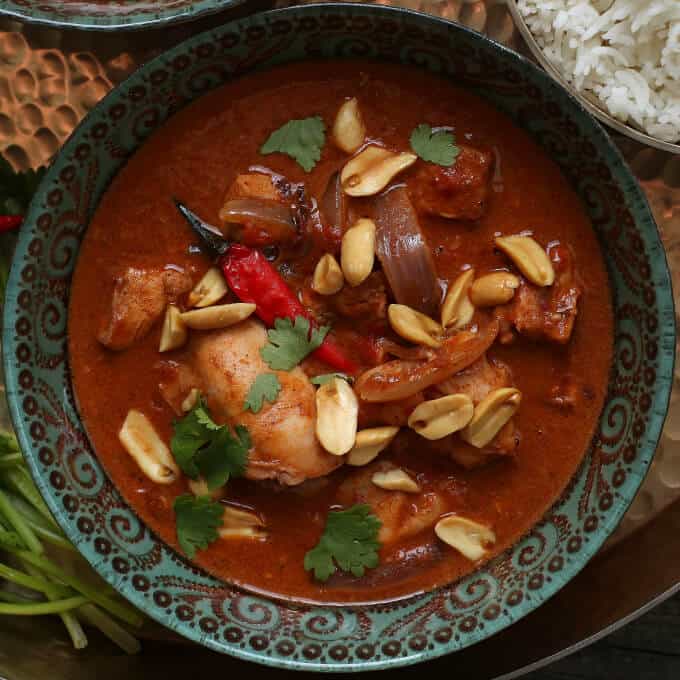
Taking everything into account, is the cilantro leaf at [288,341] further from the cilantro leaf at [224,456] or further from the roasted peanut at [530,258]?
the roasted peanut at [530,258]

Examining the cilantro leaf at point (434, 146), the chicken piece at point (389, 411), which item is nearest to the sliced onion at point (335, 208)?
the cilantro leaf at point (434, 146)

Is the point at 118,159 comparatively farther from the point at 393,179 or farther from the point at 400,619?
the point at 400,619

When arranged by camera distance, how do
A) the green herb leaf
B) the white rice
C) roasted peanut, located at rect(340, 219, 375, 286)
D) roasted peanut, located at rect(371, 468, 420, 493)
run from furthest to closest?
1. the green herb leaf
2. the white rice
3. roasted peanut, located at rect(371, 468, 420, 493)
4. roasted peanut, located at rect(340, 219, 375, 286)

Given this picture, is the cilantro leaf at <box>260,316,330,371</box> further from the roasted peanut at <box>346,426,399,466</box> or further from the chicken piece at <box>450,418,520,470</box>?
the chicken piece at <box>450,418,520,470</box>

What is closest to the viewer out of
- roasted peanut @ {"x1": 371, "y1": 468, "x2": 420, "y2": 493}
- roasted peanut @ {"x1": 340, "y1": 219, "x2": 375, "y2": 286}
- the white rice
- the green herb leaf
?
roasted peanut @ {"x1": 340, "y1": 219, "x2": 375, "y2": 286}

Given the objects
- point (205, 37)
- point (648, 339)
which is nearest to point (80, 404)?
point (205, 37)

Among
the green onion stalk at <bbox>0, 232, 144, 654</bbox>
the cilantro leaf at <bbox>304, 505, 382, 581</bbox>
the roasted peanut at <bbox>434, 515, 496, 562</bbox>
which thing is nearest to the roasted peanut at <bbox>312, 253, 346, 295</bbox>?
the cilantro leaf at <bbox>304, 505, 382, 581</bbox>
